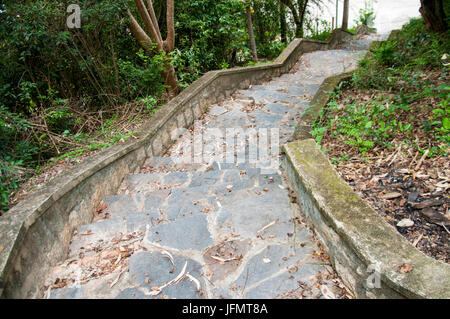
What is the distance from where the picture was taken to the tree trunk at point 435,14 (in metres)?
4.91

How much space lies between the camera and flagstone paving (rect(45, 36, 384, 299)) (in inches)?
76.3

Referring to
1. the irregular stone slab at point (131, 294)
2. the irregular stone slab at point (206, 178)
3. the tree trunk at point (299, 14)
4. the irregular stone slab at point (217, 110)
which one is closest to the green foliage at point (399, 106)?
the irregular stone slab at point (206, 178)

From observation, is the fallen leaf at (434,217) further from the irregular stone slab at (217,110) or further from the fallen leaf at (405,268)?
the irregular stone slab at (217,110)

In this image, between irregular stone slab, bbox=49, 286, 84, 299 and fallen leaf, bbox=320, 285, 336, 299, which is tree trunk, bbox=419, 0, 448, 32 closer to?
fallen leaf, bbox=320, 285, 336, 299

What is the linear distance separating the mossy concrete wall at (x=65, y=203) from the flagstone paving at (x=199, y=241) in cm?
14

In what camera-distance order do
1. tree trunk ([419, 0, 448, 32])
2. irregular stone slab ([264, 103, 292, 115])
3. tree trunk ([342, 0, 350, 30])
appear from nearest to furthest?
tree trunk ([419, 0, 448, 32])
irregular stone slab ([264, 103, 292, 115])
tree trunk ([342, 0, 350, 30])

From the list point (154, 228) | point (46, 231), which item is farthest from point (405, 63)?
point (46, 231)

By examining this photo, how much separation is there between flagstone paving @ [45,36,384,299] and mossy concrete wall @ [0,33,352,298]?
5.3 inches

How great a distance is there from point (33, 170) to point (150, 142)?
160 centimetres

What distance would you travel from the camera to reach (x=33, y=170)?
141 inches

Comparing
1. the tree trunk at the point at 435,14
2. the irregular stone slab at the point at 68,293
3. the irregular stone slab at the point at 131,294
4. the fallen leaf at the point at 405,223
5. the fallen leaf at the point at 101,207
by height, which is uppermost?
the tree trunk at the point at 435,14

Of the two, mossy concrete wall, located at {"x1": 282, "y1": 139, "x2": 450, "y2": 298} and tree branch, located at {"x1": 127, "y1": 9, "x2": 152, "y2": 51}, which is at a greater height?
tree branch, located at {"x1": 127, "y1": 9, "x2": 152, "y2": 51}
